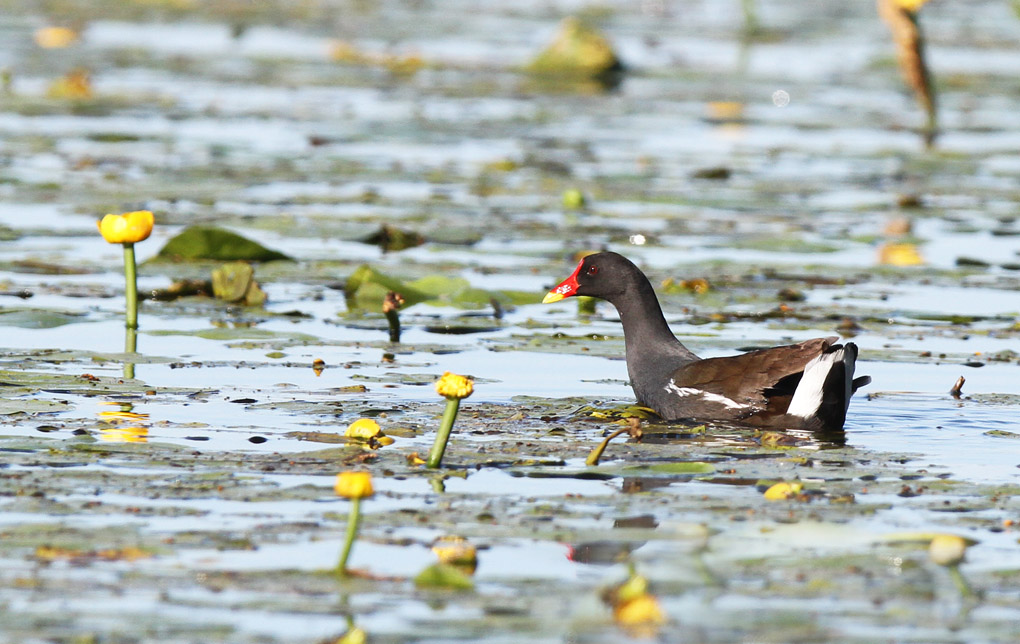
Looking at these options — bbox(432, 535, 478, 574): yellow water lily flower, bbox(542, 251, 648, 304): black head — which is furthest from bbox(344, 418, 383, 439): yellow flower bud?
bbox(542, 251, 648, 304): black head

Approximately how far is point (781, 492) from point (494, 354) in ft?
10.2

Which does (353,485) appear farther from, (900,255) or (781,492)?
(900,255)

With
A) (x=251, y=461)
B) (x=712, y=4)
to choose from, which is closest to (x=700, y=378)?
(x=251, y=461)

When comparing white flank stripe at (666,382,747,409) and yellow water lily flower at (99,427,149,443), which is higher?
white flank stripe at (666,382,747,409)

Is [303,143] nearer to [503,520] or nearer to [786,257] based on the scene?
[786,257]

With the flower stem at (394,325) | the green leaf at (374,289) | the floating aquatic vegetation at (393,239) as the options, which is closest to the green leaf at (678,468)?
the flower stem at (394,325)

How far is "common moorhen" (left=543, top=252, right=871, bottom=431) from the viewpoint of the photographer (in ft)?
23.4

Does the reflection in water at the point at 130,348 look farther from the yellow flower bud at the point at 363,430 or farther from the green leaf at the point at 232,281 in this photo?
the yellow flower bud at the point at 363,430

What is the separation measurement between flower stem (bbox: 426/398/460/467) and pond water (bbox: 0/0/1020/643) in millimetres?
54

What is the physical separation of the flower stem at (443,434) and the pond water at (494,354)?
0.18 ft

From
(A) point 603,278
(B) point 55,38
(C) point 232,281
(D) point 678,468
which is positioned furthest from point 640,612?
(B) point 55,38

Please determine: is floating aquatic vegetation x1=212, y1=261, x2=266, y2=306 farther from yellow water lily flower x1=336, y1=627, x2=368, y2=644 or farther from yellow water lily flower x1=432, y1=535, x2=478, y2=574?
yellow water lily flower x1=336, y1=627, x2=368, y2=644

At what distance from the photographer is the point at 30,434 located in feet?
20.9

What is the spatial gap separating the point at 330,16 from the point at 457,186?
1459 centimetres
